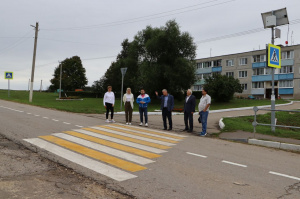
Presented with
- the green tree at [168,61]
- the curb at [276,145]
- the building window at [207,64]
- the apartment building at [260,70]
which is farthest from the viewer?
the building window at [207,64]

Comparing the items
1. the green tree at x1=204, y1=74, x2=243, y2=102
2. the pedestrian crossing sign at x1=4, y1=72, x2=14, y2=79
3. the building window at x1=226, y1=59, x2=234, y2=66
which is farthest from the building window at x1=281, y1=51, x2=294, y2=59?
the pedestrian crossing sign at x1=4, y1=72, x2=14, y2=79

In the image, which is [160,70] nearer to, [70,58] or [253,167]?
[253,167]

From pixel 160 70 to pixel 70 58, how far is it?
53867mm

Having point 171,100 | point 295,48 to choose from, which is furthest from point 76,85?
point 171,100

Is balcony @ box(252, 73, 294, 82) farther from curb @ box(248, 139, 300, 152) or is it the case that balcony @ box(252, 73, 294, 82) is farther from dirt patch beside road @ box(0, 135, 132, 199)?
dirt patch beside road @ box(0, 135, 132, 199)

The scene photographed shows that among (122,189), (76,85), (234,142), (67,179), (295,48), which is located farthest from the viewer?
(76,85)

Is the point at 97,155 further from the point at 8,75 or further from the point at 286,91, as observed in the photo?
the point at 286,91

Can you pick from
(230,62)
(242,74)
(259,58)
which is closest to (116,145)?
(259,58)

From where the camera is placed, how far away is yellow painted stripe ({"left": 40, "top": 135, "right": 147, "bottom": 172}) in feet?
18.5

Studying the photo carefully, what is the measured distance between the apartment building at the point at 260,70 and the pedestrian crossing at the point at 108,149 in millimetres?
35052

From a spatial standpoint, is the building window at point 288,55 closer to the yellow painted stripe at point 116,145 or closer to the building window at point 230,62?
Result: the building window at point 230,62

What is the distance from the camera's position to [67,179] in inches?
190

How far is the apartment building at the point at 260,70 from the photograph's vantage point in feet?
160

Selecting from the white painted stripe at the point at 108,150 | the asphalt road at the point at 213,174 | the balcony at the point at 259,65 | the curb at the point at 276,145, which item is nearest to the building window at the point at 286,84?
the balcony at the point at 259,65
